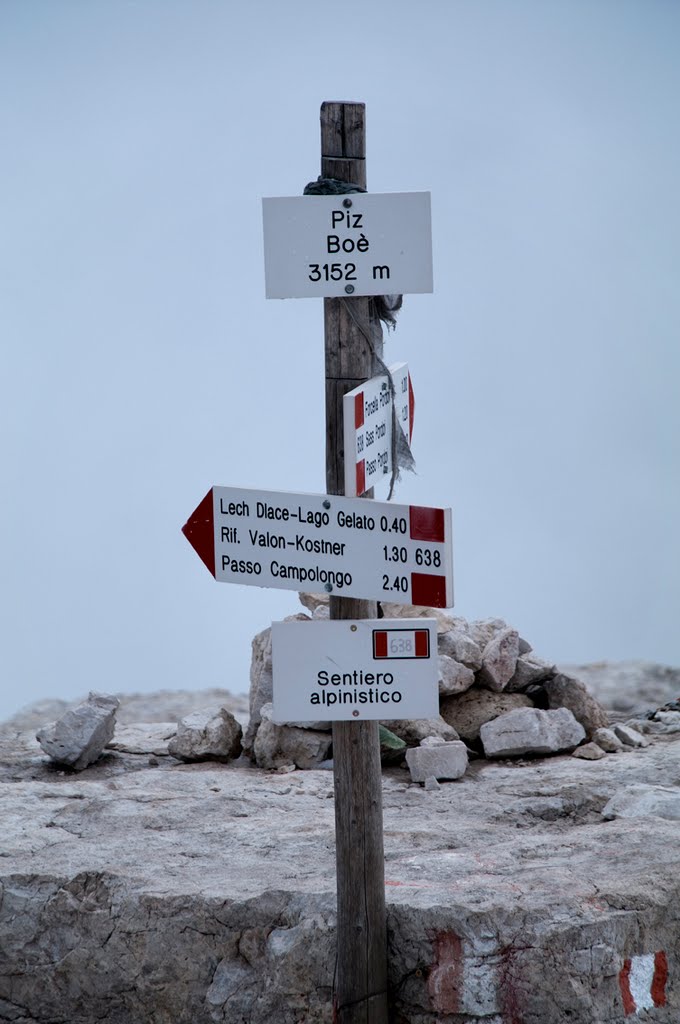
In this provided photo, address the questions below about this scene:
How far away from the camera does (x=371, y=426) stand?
448 centimetres

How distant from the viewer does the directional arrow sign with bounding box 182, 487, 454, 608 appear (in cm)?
434

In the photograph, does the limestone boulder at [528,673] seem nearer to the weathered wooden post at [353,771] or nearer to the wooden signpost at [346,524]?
the weathered wooden post at [353,771]

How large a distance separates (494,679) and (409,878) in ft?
10.3

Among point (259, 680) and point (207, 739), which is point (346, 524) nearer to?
point (207, 739)

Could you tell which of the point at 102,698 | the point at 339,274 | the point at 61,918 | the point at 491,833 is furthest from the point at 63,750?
the point at 339,274

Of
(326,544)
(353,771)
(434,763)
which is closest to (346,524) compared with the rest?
(326,544)

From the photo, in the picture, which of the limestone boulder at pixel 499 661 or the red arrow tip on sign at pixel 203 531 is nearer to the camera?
the red arrow tip on sign at pixel 203 531

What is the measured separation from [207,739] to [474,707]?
1915mm

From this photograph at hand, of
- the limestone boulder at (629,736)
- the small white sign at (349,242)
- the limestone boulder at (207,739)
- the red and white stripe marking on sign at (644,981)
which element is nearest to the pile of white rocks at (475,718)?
the limestone boulder at (629,736)

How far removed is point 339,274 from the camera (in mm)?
4402

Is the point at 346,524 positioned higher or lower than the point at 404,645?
higher

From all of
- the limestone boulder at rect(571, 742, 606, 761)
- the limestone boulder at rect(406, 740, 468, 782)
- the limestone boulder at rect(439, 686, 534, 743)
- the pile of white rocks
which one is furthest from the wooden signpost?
the limestone boulder at rect(439, 686, 534, 743)

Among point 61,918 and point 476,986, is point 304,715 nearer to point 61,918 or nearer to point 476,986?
point 476,986

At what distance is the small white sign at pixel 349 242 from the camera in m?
4.39
